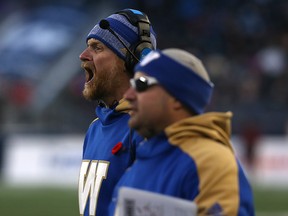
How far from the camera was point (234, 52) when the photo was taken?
73.9ft

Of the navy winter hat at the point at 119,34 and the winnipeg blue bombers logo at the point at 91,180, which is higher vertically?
the navy winter hat at the point at 119,34

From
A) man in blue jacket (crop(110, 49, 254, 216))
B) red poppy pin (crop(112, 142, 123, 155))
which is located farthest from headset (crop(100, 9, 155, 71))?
man in blue jacket (crop(110, 49, 254, 216))

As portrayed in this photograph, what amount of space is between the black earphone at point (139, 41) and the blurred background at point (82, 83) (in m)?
10.1

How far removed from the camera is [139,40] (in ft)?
14.9

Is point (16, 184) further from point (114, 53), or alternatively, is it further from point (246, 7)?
point (114, 53)

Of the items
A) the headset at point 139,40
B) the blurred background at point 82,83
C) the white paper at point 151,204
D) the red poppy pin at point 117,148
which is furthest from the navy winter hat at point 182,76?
the blurred background at point 82,83

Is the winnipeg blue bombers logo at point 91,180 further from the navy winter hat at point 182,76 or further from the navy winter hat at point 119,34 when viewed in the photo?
the navy winter hat at point 182,76

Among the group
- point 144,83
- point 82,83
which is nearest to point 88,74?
point 144,83

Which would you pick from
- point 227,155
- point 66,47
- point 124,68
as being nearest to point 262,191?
point 66,47

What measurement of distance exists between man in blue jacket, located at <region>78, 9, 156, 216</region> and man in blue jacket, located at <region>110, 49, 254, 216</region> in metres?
1.00

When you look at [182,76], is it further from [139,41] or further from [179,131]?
[139,41]

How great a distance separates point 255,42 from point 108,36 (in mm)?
18349

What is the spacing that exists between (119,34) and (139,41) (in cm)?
11

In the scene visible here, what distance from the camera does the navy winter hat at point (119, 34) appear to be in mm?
4500
